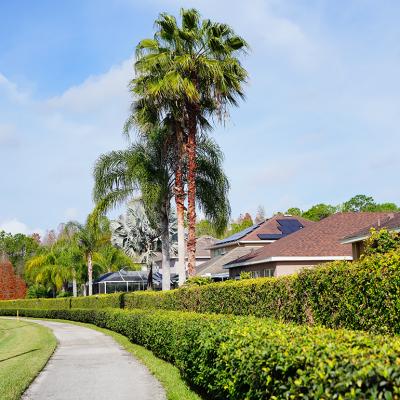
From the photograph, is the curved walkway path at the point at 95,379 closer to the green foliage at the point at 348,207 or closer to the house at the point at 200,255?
the house at the point at 200,255

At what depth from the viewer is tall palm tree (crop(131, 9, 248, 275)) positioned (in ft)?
77.8

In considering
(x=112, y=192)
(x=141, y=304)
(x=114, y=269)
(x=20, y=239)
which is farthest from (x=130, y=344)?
(x=20, y=239)

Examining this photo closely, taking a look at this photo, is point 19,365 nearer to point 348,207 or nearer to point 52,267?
point 52,267

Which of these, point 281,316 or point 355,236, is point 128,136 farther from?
point 281,316

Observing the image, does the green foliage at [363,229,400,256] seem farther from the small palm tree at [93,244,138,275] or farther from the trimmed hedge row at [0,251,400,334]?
the small palm tree at [93,244,138,275]

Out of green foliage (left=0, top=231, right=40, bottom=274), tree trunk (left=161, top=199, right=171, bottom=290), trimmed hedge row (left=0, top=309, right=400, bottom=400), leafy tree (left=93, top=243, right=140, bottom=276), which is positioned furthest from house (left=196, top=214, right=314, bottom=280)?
green foliage (left=0, top=231, right=40, bottom=274)

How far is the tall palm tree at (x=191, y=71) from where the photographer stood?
2370 centimetres

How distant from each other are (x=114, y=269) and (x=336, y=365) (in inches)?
2916

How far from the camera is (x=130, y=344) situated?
21078 mm

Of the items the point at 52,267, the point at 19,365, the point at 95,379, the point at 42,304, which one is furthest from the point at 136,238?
the point at 95,379

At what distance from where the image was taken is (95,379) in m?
12.6

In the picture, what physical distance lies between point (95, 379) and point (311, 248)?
1603 centimetres

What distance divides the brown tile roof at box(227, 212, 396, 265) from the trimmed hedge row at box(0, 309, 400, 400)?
15.9m

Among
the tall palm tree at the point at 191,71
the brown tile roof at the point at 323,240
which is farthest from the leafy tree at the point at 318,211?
the tall palm tree at the point at 191,71
